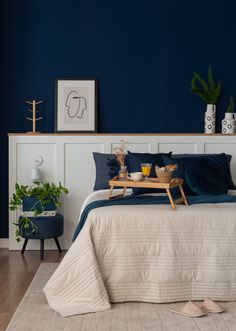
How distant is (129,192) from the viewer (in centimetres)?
489

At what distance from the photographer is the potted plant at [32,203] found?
199 inches

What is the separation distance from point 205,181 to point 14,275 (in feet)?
5.87

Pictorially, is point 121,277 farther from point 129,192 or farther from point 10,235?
point 10,235

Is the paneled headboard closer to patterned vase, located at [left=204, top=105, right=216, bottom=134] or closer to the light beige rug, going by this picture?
patterned vase, located at [left=204, top=105, right=216, bottom=134]

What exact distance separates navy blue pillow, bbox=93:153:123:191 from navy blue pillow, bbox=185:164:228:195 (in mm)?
828

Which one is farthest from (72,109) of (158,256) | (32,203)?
(158,256)

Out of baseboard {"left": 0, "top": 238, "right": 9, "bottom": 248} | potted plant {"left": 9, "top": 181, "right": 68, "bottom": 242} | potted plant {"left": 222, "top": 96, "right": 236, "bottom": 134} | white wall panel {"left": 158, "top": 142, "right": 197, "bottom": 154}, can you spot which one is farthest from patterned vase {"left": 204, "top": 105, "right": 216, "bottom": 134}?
baseboard {"left": 0, "top": 238, "right": 9, "bottom": 248}

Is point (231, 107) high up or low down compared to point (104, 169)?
up

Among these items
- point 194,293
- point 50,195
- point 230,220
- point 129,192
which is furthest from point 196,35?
point 194,293

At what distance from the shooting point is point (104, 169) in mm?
5184

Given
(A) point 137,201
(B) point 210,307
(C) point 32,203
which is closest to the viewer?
(B) point 210,307

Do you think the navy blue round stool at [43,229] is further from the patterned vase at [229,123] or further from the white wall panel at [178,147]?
the patterned vase at [229,123]

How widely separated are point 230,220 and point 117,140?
7.38 feet

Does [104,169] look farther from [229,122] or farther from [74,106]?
[229,122]
